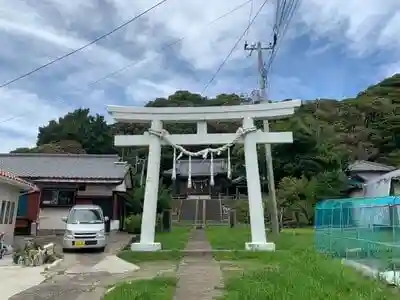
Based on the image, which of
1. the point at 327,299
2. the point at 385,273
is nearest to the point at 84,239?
the point at 385,273

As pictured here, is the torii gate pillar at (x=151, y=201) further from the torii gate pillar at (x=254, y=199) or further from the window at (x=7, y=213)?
the window at (x=7, y=213)

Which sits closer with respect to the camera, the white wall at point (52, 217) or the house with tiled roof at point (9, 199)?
the house with tiled roof at point (9, 199)

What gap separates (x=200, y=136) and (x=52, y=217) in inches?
499

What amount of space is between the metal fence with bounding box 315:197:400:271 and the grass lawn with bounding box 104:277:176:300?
4.37 metres

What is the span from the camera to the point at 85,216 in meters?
18.5

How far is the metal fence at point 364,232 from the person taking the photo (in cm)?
984

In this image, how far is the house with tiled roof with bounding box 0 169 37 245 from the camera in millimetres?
17047

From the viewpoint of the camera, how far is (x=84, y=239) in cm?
1733

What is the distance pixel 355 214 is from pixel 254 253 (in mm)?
3635

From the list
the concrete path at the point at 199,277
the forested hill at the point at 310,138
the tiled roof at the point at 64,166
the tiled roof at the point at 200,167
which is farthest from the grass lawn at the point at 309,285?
the tiled roof at the point at 200,167

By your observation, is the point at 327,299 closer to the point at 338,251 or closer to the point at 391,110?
the point at 338,251

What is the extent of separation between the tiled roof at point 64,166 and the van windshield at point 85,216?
721 centimetres

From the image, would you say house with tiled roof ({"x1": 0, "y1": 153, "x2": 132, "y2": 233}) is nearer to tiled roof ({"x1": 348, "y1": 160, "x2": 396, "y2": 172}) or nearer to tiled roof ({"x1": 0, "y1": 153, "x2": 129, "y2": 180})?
tiled roof ({"x1": 0, "y1": 153, "x2": 129, "y2": 180})

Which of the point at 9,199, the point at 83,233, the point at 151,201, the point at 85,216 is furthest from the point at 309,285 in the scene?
the point at 9,199
